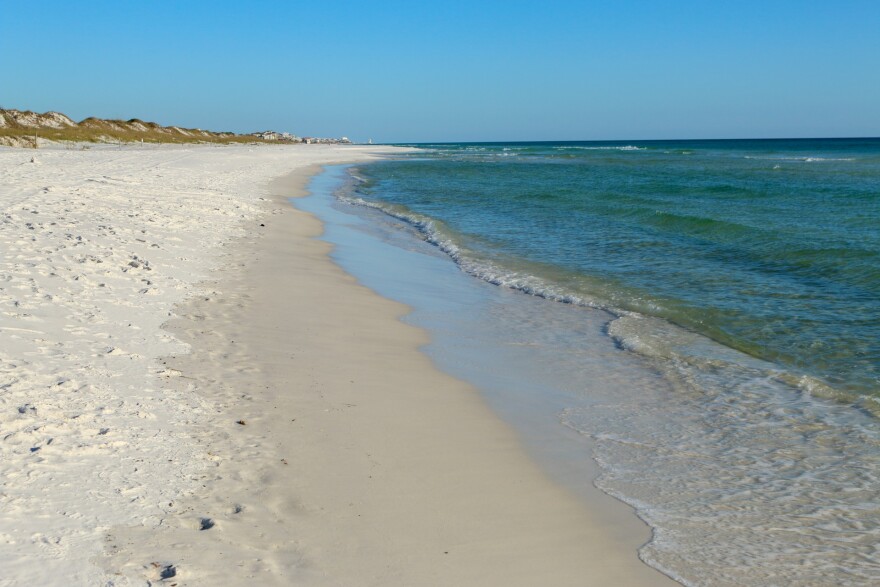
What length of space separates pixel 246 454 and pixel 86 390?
1.35m

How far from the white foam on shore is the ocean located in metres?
2.67

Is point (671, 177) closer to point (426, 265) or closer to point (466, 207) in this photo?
point (466, 207)

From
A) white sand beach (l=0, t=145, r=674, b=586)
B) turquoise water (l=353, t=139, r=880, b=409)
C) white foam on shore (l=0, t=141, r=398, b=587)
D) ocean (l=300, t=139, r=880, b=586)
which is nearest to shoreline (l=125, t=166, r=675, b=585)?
white sand beach (l=0, t=145, r=674, b=586)

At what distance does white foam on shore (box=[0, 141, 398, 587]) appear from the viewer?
137 inches

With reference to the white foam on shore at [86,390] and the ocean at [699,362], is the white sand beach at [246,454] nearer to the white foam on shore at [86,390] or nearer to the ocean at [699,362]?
the white foam on shore at [86,390]

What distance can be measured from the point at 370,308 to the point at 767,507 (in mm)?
5623

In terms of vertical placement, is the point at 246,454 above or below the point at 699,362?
above

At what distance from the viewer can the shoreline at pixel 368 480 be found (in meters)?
3.59

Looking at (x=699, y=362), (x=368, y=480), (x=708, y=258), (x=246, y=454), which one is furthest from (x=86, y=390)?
(x=708, y=258)

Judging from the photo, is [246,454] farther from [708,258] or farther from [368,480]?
[708,258]

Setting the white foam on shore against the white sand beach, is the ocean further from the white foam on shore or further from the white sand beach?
the white foam on shore

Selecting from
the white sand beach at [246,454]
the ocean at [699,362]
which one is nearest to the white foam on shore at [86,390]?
the white sand beach at [246,454]

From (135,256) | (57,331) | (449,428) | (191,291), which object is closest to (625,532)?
(449,428)

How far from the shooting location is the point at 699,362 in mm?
7453
